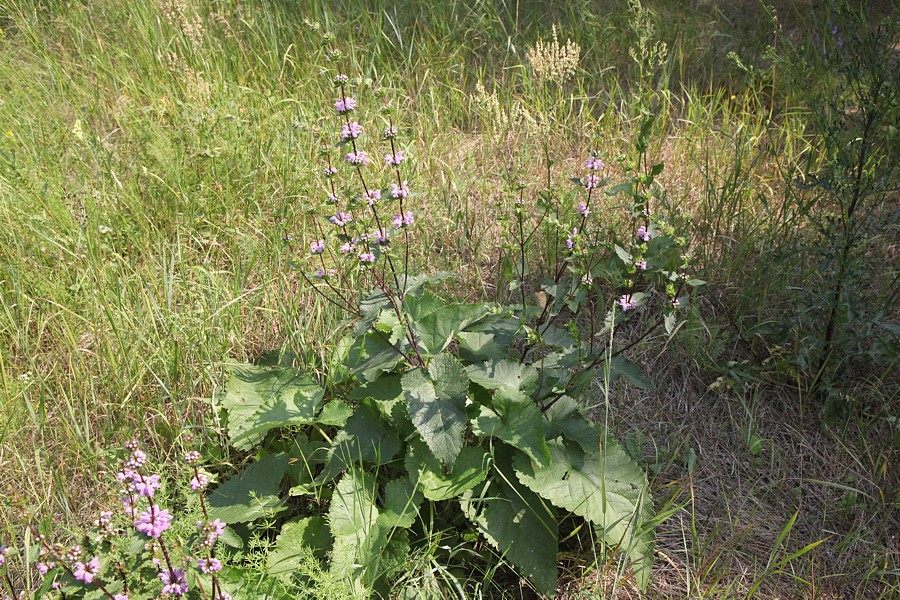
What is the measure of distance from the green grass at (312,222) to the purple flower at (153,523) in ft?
2.66

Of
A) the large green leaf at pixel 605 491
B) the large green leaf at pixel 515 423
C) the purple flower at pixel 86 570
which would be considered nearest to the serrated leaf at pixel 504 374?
the large green leaf at pixel 515 423

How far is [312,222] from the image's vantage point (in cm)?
302

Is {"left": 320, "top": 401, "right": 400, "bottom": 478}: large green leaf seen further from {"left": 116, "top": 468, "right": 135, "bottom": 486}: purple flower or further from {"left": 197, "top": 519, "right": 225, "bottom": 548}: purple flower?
{"left": 116, "top": 468, "right": 135, "bottom": 486}: purple flower

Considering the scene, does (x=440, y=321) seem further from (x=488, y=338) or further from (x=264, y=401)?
(x=264, y=401)

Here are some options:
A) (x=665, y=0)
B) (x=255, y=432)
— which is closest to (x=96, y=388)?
(x=255, y=432)

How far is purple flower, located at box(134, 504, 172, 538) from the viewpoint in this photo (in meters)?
1.43

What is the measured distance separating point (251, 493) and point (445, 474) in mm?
565

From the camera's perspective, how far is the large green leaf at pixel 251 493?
6.55 feet

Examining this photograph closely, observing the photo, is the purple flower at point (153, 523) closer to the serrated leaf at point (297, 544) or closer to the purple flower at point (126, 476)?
the purple flower at point (126, 476)

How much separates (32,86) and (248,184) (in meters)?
1.66

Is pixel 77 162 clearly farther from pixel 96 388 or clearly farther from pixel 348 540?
pixel 348 540

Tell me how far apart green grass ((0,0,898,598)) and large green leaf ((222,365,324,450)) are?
5.8 inches

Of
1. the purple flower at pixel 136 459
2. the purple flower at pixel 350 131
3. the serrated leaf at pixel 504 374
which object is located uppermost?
the purple flower at pixel 350 131

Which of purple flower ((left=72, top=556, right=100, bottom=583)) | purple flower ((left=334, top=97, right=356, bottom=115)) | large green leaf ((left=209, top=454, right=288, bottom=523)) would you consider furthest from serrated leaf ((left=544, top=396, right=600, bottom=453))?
purple flower ((left=72, top=556, right=100, bottom=583))
